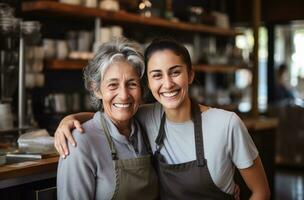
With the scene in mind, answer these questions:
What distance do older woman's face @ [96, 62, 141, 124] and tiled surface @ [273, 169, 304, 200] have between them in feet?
12.8

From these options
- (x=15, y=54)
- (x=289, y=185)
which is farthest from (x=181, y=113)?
(x=289, y=185)

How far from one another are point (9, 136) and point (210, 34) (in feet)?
13.1

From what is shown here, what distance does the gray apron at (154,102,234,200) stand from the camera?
216cm

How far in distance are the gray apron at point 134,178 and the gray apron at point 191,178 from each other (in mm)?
43

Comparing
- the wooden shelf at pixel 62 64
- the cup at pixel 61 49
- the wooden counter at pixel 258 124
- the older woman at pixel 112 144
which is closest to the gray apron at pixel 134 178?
the older woman at pixel 112 144

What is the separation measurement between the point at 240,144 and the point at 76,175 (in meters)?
0.70

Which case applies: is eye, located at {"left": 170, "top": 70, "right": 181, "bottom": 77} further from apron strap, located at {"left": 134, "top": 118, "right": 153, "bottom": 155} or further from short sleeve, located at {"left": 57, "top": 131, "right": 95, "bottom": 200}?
short sleeve, located at {"left": 57, "top": 131, "right": 95, "bottom": 200}

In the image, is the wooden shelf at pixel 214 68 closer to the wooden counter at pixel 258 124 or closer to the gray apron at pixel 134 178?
the wooden counter at pixel 258 124

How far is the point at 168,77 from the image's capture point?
215 cm

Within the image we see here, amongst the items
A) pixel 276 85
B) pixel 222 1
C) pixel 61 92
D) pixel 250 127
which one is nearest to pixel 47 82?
pixel 61 92

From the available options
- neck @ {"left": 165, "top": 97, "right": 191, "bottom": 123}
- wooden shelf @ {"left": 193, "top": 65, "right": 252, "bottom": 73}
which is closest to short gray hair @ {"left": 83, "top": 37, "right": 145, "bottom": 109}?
neck @ {"left": 165, "top": 97, "right": 191, "bottom": 123}

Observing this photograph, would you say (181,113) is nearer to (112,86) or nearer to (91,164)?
(112,86)

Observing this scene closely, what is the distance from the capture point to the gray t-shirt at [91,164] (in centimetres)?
193

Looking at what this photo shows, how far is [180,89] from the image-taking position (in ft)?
7.12
